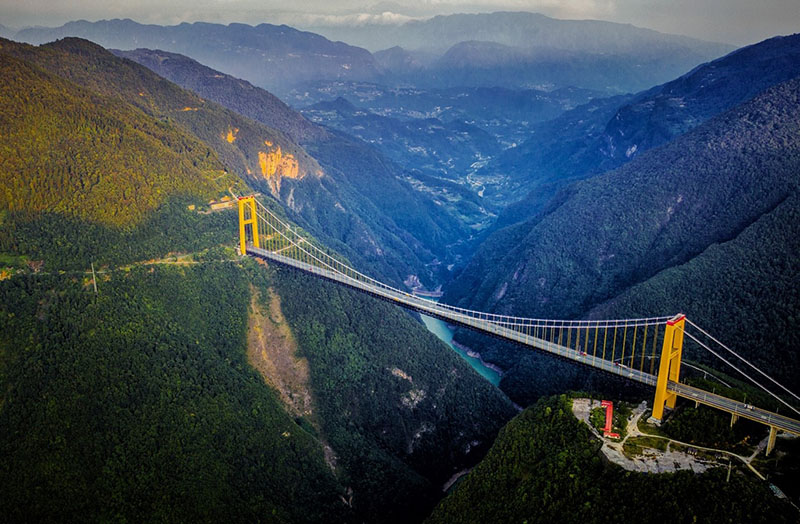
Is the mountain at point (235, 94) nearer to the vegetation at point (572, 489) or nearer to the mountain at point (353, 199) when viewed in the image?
the mountain at point (353, 199)

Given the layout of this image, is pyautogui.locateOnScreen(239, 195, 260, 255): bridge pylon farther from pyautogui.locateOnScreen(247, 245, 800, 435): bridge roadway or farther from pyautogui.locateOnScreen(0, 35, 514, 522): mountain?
pyautogui.locateOnScreen(0, 35, 514, 522): mountain

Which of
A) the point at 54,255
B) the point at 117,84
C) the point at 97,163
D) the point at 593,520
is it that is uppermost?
the point at 117,84

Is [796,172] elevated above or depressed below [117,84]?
below

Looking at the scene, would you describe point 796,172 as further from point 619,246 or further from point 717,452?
point 717,452

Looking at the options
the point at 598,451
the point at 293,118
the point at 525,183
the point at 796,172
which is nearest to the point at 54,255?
the point at 598,451

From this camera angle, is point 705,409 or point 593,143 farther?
point 593,143
